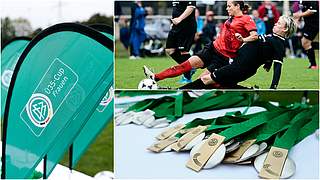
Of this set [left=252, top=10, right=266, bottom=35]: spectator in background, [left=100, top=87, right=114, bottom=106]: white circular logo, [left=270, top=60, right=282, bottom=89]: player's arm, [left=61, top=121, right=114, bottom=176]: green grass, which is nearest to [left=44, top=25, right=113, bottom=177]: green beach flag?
[left=100, top=87, right=114, bottom=106]: white circular logo

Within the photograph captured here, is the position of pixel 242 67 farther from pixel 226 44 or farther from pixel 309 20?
pixel 309 20

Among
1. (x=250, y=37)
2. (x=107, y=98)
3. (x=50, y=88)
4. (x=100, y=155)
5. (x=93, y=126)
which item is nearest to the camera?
(x=250, y=37)

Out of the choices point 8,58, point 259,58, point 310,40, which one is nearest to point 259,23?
point 259,58

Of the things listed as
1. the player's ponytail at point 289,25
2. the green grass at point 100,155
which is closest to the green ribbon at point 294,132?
the player's ponytail at point 289,25

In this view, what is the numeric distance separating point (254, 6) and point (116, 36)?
705 mm

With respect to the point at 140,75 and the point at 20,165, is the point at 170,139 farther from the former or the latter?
the point at 20,165

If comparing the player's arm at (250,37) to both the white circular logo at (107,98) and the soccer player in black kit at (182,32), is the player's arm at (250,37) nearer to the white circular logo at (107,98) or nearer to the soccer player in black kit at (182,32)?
the soccer player in black kit at (182,32)

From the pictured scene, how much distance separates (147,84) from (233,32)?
1.63ft

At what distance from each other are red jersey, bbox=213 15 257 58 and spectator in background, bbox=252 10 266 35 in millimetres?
22

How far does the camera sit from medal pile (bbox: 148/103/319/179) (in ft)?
9.80

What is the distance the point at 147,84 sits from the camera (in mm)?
3008

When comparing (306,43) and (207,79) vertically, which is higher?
(306,43)

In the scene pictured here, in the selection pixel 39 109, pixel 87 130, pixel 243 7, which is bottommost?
pixel 87 130

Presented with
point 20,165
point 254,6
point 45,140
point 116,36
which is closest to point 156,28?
point 116,36
